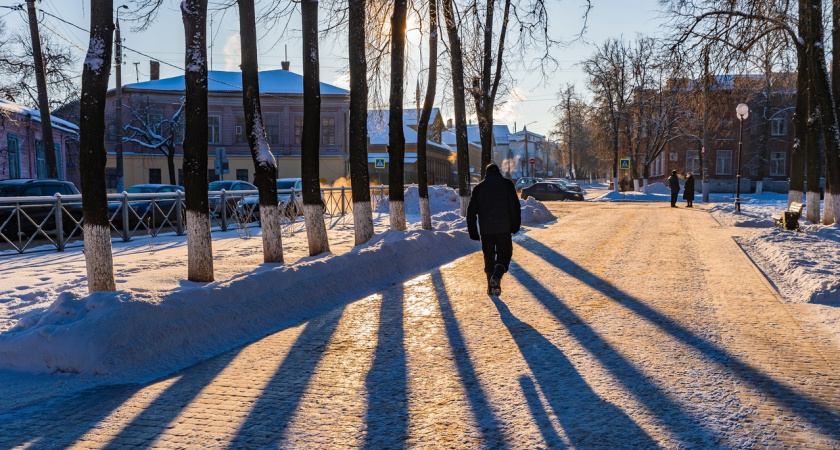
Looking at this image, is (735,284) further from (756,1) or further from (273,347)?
(756,1)

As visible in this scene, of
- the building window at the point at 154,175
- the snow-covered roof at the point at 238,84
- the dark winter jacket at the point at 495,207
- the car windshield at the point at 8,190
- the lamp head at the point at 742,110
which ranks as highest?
the snow-covered roof at the point at 238,84

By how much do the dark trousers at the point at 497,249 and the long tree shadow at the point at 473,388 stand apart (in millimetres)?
1150

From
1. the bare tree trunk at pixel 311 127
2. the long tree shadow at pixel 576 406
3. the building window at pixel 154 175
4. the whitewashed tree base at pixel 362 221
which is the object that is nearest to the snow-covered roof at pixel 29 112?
the building window at pixel 154 175

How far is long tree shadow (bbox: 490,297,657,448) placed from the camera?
4031mm

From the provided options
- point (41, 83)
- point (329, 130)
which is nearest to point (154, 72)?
point (329, 130)

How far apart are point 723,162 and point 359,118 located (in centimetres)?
5338

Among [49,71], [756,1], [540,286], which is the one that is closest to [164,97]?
[49,71]

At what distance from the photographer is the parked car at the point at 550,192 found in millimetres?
46000

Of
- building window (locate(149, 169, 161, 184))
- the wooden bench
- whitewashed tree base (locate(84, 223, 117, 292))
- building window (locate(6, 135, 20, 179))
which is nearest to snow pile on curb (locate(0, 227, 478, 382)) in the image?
whitewashed tree base (locate(84, 223, 117, 292))

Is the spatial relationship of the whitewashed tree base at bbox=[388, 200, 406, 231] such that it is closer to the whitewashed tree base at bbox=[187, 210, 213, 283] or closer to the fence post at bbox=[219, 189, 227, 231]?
the fence post at bbox=[219, 189, 227, 231]

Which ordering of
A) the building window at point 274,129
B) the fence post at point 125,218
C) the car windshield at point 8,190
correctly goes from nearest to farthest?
1. the fence post at point 125,218
2. the car windshield at point 8,190
3. the building window at point 274,129

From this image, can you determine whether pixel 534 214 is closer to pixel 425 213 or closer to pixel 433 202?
pixel 425 213

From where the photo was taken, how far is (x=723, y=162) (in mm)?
59781

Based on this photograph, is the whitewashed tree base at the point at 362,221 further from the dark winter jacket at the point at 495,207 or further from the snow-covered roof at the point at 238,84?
the snow-covered roof at the point at 238,84
